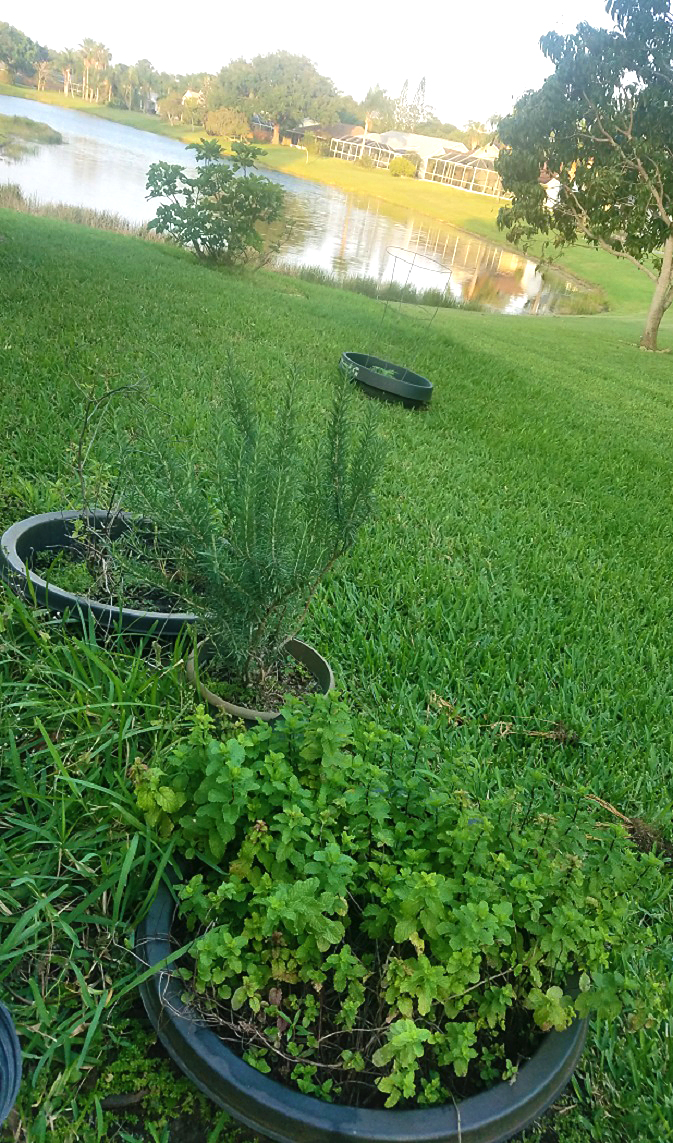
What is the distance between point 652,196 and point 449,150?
5674 centimetres

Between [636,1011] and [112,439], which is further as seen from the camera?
[112,439]

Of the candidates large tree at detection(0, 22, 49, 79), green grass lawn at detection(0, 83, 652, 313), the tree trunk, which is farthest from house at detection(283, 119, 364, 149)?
the tree trunk

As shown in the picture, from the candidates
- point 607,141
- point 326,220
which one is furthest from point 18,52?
point 607,141

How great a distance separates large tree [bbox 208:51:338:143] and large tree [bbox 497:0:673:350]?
1339 centimetres

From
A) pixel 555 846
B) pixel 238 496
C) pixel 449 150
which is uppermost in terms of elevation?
pixel 449 150

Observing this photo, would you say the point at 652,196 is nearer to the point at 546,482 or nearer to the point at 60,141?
the point at 546,482

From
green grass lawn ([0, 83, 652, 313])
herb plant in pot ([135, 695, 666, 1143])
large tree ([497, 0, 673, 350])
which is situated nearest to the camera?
herb plant in pot ([135, 695, 666, 1143])

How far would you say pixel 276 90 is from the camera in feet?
96.6

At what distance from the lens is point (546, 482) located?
392 centimetres

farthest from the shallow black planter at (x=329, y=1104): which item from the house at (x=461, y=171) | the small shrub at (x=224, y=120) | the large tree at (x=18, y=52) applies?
the house at (x=461, y=171)

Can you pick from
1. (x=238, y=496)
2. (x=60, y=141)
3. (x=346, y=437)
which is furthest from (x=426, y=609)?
(x=60, y=141)

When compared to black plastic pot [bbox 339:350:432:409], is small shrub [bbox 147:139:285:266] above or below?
above

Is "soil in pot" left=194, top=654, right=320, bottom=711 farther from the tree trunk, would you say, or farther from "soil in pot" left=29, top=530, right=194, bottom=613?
the tree trunk

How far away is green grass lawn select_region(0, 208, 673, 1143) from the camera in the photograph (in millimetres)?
1230
